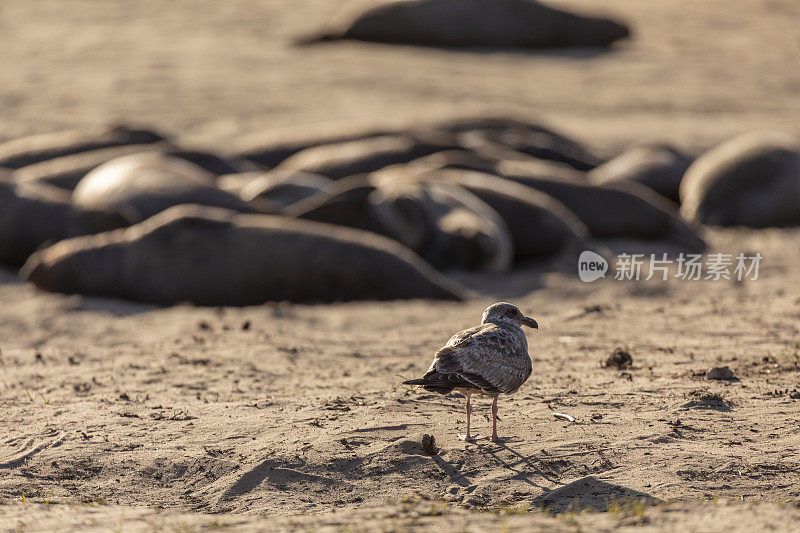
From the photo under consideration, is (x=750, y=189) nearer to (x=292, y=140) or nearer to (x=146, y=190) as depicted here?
(x=292, y=140)

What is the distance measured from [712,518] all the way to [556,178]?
7143 mm

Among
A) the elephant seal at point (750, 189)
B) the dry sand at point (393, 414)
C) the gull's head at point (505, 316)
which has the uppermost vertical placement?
the gull's head at point (505, 316)

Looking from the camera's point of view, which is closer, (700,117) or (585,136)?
(585,136)

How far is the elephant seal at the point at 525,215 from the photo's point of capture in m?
9.43

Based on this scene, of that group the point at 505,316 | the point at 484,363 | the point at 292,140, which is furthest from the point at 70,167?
the point at 484,363

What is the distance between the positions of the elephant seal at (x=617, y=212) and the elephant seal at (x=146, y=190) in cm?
307

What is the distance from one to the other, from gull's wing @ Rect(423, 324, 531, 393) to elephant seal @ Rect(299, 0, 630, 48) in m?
17.9

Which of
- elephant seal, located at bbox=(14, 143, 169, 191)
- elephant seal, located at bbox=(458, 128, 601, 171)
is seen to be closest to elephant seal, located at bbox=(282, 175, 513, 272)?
elephant seal, located at bbox=(458, 128, 601, 171)

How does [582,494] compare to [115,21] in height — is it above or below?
below

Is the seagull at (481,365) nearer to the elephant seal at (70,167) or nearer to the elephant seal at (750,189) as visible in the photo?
the elephant seal at (70,167)

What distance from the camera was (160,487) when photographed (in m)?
4.25

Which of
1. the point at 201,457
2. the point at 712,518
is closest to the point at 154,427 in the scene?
the point at 201,457

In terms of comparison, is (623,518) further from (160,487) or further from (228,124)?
(228,124)

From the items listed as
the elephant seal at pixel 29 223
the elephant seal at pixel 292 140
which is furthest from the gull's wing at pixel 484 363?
the elephant seal at pixel 292 140
